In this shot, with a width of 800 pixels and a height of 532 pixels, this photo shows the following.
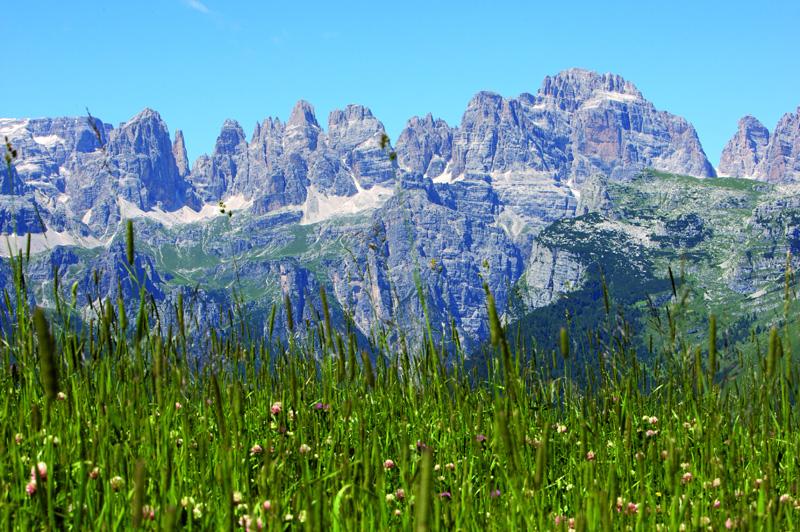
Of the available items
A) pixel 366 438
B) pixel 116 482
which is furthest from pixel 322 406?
pixel 116 482

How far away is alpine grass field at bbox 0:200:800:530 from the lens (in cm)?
332

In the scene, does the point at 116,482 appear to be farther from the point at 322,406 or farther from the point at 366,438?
the point at 322,406

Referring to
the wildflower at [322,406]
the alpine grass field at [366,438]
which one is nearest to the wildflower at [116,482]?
the alpine grass field at [366,438]

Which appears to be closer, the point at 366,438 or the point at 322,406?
the point at 366,438

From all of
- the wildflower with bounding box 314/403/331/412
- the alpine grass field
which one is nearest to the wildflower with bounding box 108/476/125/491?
the alpine grass field

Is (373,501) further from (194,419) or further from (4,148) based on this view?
(4,148)

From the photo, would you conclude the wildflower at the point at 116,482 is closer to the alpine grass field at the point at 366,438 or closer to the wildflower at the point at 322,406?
the alpine grass field at the point at 366,438

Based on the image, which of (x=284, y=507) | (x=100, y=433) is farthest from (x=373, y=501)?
(x=100, y=433)

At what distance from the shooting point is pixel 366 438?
458 centimetres

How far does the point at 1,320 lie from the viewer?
18.1 feet

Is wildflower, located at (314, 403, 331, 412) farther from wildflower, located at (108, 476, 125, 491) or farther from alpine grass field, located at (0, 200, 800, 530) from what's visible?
wildflower, located at (108, 476, 125, 491)

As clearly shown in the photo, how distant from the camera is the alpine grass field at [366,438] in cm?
332

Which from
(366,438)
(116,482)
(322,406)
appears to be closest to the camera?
(116,482)

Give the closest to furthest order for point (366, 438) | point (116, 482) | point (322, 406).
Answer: point (116, 482) → point (366, 438) → point (322, 406)
